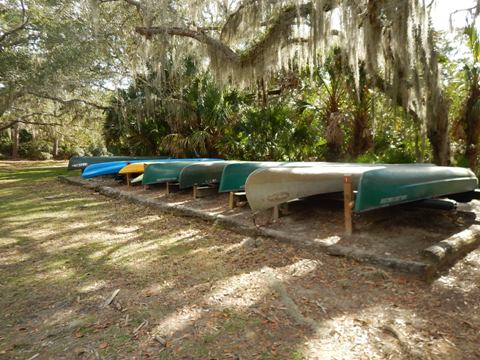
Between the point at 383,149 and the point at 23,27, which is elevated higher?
the point at 23,27

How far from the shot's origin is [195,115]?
10383 mm

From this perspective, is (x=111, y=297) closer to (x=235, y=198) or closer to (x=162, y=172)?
(x=235, y=198)

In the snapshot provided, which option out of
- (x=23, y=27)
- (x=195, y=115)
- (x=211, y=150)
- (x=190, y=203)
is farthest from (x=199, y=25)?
(x=23, y=27)

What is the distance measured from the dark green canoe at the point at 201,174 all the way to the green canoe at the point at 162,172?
37 centimetres

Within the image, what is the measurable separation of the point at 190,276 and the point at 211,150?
7.44m

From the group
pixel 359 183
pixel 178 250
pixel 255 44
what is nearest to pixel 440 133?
pixel 255 44

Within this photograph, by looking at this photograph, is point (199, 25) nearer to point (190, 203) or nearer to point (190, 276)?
point (190, 203)

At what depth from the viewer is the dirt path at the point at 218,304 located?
210cm

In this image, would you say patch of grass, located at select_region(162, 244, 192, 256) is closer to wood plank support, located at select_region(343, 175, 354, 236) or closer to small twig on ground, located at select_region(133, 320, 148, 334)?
small twig on ground, located at select_region(133, 320, 148, 334)

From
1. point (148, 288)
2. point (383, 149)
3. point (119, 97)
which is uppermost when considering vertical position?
point (119, 97)

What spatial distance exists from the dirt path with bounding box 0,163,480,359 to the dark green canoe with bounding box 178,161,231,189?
7.51ft

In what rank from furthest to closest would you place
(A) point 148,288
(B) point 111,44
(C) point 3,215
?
(B) point 111,44, (C) point 3,215, (A) point 148,288

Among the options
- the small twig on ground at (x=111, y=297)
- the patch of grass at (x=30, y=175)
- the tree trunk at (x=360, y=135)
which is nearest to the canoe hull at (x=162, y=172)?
the tree trunk at (x=360, y=135)

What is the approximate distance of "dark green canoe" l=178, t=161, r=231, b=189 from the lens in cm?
657
